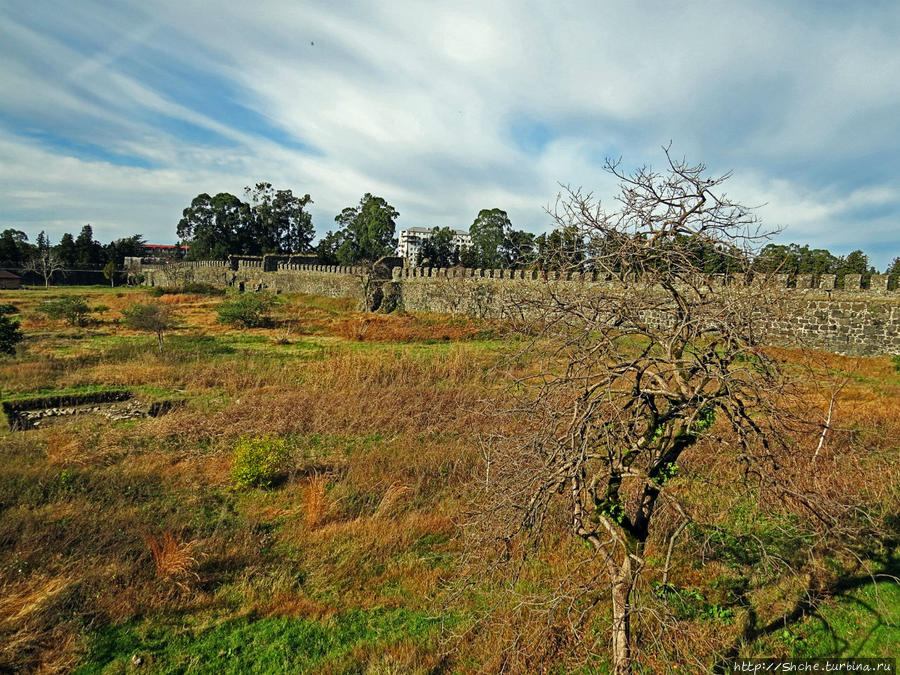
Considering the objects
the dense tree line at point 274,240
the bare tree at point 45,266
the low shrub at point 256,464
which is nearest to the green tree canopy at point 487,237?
the dense tree line at point 274,240

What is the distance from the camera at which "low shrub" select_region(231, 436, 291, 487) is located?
8.86m

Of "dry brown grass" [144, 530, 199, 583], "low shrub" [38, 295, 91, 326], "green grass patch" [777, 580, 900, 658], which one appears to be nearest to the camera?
"green grass patch" [777, 580, 900, 658]

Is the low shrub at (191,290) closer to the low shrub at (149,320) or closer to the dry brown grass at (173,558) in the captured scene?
the low shrub at (149,320)

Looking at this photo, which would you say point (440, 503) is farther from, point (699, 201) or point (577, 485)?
point (699, 201)

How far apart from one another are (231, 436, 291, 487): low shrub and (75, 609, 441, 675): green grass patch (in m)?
3.50

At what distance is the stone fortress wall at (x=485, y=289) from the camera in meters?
17.2

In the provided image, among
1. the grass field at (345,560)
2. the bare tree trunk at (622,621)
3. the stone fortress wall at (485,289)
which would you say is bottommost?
the grass field at (345,560)

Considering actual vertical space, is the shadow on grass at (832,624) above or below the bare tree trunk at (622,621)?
below

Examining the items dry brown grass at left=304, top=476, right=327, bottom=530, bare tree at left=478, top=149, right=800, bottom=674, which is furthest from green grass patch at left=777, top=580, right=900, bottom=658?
dry brown grass at left=304, top=476, right=327, bottom=530

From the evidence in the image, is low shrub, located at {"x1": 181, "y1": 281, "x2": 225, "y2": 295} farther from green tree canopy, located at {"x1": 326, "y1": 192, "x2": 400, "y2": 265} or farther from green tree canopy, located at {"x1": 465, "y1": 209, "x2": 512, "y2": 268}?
green tree canopy, located at {"x1": 465, "y1": 209, "x2": 512, "y2": 268}

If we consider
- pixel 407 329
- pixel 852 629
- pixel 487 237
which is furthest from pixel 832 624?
pixel 487 237

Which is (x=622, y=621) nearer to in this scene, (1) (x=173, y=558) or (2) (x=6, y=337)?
(1) (x=173, y=558)

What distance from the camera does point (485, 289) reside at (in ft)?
102

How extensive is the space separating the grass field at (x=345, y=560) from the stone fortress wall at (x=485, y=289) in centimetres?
312
